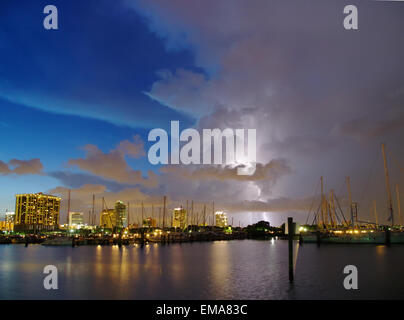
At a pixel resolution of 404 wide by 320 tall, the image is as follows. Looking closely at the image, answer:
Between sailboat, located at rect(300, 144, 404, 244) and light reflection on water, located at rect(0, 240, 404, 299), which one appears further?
sailboat, located at rect(300, 144, 404, 244)

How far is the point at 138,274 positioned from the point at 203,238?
10997cm

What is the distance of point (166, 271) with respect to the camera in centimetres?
3972

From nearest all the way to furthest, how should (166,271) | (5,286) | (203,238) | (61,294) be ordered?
(61,294) → (5,286) → (166,271) → (203,238)

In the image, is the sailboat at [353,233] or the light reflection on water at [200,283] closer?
the light reflection on water at [200,283]

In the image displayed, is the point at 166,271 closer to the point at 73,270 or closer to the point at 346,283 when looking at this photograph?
the point at 73,270

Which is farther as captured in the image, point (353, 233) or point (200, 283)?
point (353, 233)
